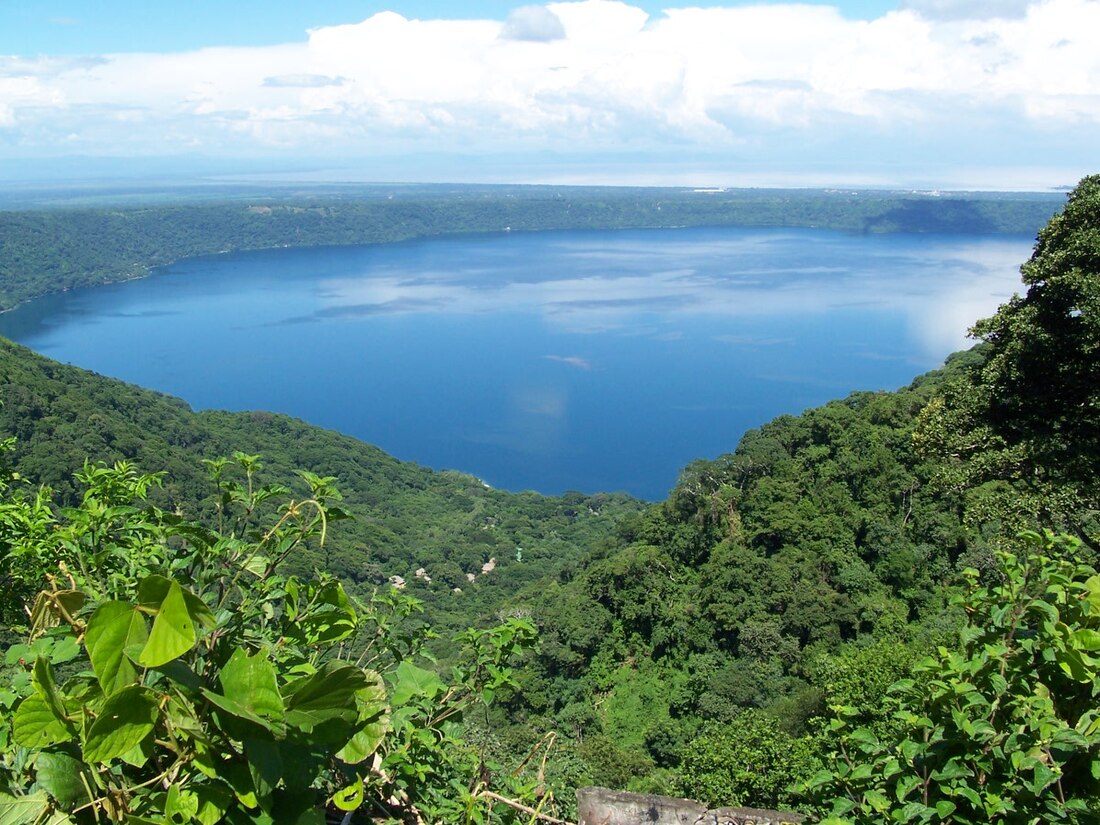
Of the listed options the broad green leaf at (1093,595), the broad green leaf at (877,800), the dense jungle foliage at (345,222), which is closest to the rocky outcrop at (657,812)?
the broad green leaf at (877,800)

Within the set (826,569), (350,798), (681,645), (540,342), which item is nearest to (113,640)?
(350,798)

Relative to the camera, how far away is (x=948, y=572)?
43.1ft

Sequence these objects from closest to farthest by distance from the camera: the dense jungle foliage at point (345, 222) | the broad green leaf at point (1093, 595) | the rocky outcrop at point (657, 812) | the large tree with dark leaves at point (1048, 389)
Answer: the broad green leaf at point (1093, 595) < the rocky outcrop at point (657, 812) < the large tree with dark leaves at point (1048, 389) < the dense jungle foliage at point (345, 222)

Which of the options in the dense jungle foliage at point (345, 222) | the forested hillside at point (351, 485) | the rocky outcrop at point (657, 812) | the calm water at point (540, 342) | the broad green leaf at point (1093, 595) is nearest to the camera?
the broad green leaf at point (1093, 595)

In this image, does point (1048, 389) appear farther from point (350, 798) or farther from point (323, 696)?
point (323, 696)

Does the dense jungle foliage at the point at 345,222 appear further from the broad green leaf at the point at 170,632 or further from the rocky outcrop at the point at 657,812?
the broad green leaf at the point at 170,632

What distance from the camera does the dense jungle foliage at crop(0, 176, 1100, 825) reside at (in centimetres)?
97

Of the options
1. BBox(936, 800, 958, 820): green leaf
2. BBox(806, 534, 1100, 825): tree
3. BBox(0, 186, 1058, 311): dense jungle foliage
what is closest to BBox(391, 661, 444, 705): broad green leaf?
BBox(806, 534, 1100, 825): tree

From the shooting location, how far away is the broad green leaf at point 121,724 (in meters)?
0.90

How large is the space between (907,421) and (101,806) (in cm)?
1672

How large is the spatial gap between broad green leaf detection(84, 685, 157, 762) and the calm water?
38299mm

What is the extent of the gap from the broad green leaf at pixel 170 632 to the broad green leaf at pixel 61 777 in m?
0.21

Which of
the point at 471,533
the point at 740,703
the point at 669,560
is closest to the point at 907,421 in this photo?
the point at 669,560

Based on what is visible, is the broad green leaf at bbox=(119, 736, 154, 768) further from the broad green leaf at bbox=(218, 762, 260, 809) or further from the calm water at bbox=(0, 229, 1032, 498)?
the calm water at bbox=(0, 229, 1032, 498)
